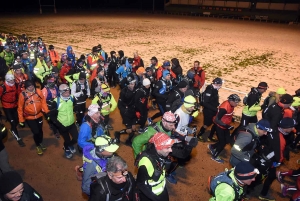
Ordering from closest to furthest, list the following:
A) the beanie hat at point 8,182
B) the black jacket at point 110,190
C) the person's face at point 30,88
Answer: the beanie hat at point 8,182, the black jacket at point 110,190, the person's face at point 30,88

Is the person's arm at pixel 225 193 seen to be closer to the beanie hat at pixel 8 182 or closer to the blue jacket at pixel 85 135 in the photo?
the blue jacket at pixel 85 135

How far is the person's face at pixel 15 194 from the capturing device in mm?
2936

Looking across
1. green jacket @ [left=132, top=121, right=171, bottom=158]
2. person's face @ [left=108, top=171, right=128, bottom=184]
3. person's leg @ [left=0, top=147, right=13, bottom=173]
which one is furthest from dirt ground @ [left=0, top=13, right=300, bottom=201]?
person's face @ [left=108, top=171, right=128, bottom=184]

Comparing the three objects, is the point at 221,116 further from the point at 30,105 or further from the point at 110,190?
the point at 30,105

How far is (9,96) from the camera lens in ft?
21.6

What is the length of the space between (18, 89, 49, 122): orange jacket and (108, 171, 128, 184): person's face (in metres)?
3.68

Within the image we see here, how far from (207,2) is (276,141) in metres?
52.1

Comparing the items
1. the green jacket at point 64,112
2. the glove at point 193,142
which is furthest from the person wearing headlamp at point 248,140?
the green jacket at point 64,112

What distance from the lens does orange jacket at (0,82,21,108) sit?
6.52 m

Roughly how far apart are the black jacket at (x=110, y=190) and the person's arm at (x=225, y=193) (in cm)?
119

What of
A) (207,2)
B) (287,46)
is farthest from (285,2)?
(287,46)

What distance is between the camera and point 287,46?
22.1 metres

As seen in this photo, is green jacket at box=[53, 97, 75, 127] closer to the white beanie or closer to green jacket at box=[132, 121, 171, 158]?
the white beanie

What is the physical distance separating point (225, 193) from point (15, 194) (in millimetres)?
2710
